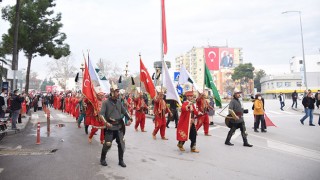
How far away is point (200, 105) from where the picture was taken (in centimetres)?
1100

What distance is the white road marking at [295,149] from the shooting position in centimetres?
765

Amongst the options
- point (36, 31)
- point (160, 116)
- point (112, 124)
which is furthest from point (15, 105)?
point (36, 31)

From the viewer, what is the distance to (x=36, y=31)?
2697 centimetres

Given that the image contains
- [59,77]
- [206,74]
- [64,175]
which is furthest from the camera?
[59,77]

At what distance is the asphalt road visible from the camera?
18.9ft

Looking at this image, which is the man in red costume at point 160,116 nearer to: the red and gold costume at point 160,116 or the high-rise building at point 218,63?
the red and gold costume at point 160,116

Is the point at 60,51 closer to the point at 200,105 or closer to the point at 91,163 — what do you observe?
the point at 200,105

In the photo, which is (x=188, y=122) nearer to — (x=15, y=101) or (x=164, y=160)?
(x=164, y=160)

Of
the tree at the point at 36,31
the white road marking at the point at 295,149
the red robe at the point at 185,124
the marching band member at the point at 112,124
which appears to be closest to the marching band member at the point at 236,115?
the white road marking at the point at 295,149

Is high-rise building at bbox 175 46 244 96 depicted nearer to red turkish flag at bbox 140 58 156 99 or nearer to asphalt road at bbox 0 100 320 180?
red turkish flag at bbox 140 58 156 99

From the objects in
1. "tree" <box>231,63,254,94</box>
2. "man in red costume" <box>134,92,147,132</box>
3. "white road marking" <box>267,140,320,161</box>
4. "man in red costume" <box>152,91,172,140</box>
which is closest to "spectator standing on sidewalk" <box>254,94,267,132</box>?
"white road marking" <box>267,140,320,161</box>

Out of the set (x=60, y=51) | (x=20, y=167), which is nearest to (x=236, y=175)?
(x=20, y=167)

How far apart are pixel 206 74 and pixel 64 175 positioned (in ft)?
21.9

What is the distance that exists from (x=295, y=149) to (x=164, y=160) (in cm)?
397
